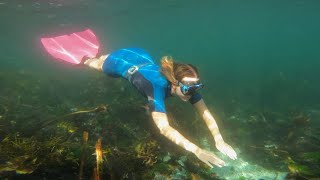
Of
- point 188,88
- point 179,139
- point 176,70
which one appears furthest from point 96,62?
point 179,139

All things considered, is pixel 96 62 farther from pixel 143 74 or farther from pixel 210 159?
pixel 210 159

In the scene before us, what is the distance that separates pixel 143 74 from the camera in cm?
655

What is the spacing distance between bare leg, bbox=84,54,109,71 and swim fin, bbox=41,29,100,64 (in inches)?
10.4

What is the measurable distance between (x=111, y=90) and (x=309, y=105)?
1239 centimetres

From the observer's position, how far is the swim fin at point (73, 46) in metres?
9.36

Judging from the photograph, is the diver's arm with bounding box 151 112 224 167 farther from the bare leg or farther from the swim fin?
the swim fin

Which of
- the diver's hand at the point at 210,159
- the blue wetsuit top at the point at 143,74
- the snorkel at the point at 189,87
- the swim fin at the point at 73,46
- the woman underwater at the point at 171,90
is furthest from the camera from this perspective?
the swim fin at the point at 73,46

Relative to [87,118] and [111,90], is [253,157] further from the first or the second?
[111,90]

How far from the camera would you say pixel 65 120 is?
25.2 ft

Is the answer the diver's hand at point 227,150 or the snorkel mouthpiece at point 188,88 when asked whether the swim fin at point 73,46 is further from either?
the diver's hand at point 227,150

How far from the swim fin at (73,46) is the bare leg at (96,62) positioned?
263mm

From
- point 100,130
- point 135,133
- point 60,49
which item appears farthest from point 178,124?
point 60,49

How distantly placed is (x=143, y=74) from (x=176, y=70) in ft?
4.07

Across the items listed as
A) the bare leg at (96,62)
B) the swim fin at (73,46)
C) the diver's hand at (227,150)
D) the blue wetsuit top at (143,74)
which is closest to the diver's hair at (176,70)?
the blue wetsuit top at (143,74)
